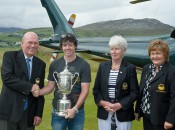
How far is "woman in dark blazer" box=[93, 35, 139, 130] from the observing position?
3646mm

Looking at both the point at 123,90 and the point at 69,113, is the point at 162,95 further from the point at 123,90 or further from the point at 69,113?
the point at 69,113

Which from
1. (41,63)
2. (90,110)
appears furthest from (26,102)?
(90,110)

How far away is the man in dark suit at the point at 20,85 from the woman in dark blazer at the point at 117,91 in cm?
77

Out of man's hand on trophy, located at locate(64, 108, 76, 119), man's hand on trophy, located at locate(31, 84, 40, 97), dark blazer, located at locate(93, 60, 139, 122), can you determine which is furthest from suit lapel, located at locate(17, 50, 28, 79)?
dark blazer, located at locate(93, 60, 139, 122)

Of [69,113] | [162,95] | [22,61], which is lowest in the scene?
[69,113]

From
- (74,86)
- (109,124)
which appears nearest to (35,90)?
(74,86)

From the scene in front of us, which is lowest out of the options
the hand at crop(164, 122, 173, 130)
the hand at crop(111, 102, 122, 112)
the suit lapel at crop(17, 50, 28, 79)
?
the hand at crop(164, 122, 173, 130)

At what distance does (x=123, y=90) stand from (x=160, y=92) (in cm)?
43

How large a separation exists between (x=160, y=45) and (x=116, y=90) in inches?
27.3

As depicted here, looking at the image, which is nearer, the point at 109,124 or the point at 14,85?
the point at 14,85

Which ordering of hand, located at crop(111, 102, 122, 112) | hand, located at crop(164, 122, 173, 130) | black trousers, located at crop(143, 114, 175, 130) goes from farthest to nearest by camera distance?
hand, located at crop(111, 102, 122, 112) < black trousers, located at crop(143, 114, 175, 130) < hand, located at crop(164, 122, 173, 130)

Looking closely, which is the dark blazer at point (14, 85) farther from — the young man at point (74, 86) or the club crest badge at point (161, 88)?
the club crest badge at point (161, 88)

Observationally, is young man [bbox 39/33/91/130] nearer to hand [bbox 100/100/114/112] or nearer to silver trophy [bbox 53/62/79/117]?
silver trophy [bbox 53/62/79/117]

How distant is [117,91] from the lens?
365cm
